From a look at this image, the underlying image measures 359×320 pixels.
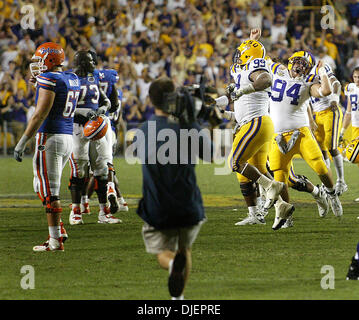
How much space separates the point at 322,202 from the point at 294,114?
120 cm

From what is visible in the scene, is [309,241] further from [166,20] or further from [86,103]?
[166,20]

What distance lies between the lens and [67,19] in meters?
21.0

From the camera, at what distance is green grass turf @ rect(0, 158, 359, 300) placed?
579cm

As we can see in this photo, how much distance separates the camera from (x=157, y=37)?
69.6 feet

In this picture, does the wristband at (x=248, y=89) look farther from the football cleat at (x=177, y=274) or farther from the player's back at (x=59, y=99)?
the football cleat at (x=177, y=274)

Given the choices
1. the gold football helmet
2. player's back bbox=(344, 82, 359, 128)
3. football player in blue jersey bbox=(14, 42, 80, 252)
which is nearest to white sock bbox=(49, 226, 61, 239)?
football player in blue jersey bbox=(14, 42, 80, 252)

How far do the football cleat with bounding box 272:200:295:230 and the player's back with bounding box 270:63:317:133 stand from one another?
113 cm

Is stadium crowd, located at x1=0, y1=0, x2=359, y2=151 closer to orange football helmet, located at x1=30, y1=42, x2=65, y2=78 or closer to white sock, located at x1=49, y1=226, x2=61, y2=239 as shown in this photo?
orange football helmet, located at x1=30, y1=42, x2=65, y2=78

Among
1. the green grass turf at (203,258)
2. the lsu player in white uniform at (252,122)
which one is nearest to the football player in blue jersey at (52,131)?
the green grass turf at (203,258)

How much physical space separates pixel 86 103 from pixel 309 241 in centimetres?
314

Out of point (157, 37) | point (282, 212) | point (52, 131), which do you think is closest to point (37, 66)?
point (52, 131)

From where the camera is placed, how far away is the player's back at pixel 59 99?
7.32m

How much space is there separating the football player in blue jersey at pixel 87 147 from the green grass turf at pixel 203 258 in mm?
300

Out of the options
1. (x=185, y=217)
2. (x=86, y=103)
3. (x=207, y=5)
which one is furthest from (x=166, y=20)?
(x=185, y=217)
